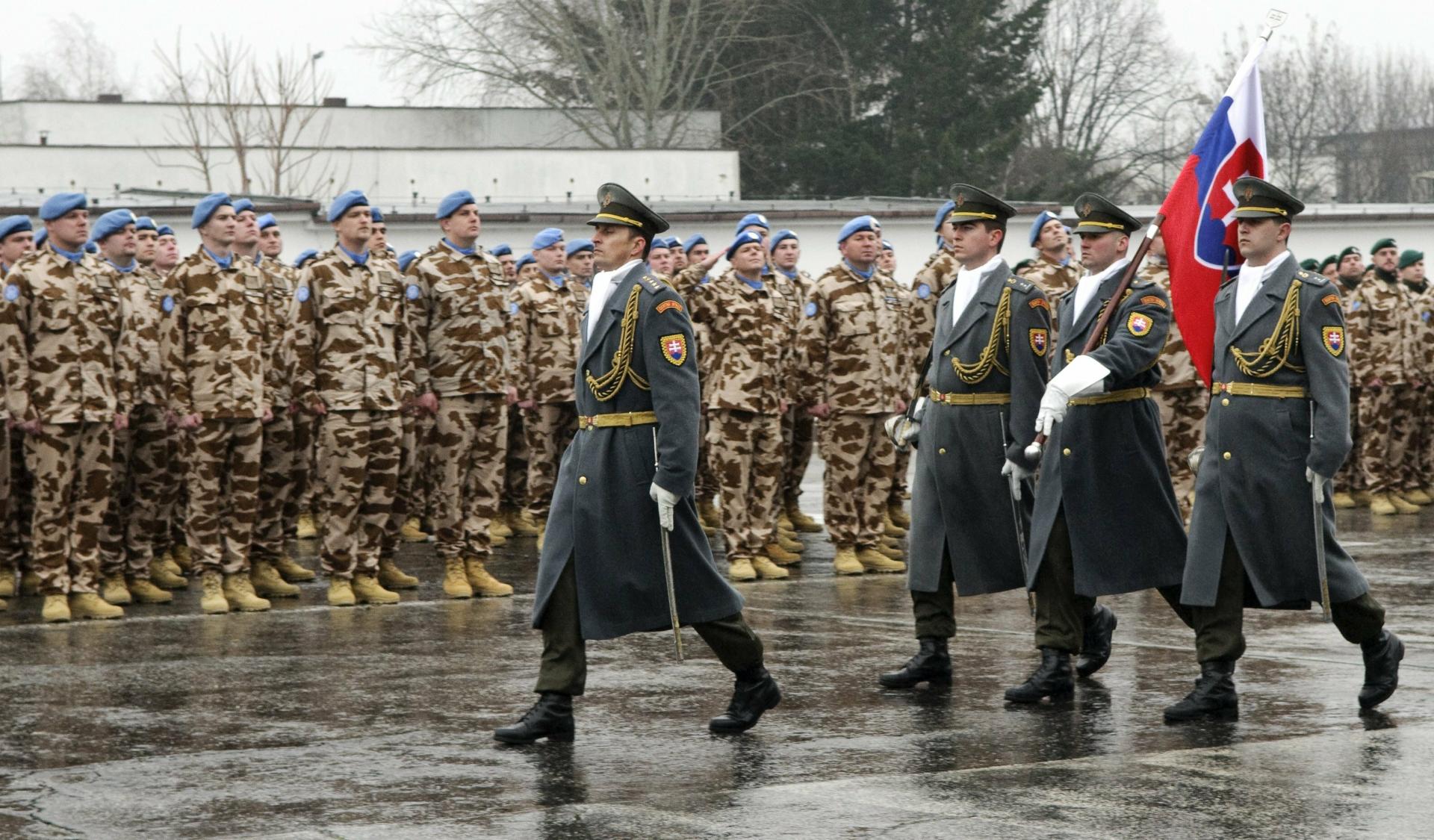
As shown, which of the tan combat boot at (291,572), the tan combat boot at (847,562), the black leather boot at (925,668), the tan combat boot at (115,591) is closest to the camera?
the black leather boot at (925,668)

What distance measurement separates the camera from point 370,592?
Answer: 452 inches

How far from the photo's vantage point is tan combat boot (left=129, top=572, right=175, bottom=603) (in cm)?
1182

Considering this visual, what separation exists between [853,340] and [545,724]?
629 cm

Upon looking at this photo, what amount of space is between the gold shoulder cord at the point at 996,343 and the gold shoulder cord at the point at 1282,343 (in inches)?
47.0

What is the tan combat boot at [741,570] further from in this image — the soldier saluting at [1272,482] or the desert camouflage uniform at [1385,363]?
the desert camouflage uniform at [1385,363]

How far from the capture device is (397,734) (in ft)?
24.1

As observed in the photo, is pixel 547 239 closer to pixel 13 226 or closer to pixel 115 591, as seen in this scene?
pixel 13 226

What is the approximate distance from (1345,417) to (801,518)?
8.79m

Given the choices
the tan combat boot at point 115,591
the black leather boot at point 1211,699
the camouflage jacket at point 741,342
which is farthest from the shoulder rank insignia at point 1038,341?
the tan combat boot at point 115,591

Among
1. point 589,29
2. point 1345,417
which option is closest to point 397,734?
point 1345,417

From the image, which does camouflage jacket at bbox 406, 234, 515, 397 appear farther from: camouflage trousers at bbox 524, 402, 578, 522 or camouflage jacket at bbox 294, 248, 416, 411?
camouflage trousers at bbox 524, 402, 578, 522

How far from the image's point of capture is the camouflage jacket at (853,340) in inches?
511

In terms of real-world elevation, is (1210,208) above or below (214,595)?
above

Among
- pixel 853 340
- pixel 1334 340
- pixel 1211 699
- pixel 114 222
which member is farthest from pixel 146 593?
pixel 1334 340
